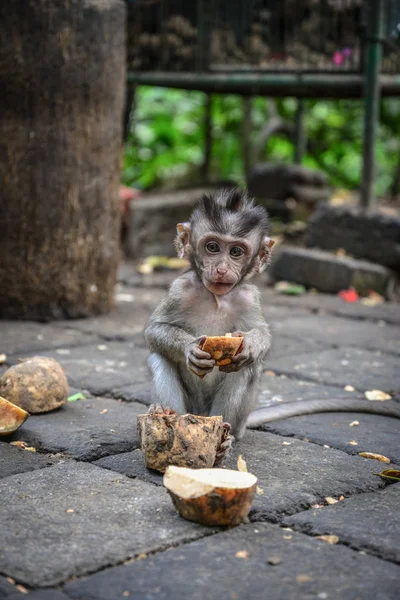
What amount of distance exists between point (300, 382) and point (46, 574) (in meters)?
2.85

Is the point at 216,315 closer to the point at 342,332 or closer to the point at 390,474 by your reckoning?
the point at 390,474

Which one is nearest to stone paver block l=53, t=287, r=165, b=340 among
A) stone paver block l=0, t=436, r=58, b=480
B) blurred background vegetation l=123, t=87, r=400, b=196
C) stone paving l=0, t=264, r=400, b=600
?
stone paving l=0, t=264, r=400, b=600

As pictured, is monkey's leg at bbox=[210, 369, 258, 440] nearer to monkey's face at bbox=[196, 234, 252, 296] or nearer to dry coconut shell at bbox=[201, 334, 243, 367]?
dry coconut shell at bbox=[201, 334, 243, 367]

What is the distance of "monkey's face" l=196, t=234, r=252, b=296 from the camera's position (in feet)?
13.1

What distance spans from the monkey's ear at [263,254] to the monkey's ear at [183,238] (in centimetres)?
33

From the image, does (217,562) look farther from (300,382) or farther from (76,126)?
(76,126)

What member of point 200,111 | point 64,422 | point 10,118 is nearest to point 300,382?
point 64,422

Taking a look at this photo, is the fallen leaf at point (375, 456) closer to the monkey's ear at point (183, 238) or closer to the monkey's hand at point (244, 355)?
the monkey's hand at point (244, 355)

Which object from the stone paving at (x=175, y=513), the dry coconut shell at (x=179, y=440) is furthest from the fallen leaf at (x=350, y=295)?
the dry coconut shell at (x=179, y=440)

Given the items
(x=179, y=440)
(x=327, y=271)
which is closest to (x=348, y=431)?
(x=179, y=440)

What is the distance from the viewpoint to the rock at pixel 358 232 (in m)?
8.06

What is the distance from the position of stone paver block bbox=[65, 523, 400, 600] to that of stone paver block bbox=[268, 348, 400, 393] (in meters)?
2.37

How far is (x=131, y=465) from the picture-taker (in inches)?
145

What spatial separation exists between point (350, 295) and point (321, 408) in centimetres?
343
